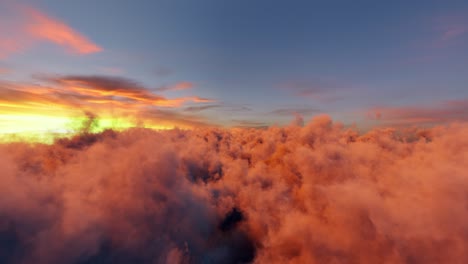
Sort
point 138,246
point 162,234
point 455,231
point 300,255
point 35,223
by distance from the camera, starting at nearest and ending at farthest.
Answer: point 35,223, point 455,231, point 138,246, point 162,234, point 300,255

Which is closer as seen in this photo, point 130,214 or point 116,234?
point 116,234

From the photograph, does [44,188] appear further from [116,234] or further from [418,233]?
[418,233]

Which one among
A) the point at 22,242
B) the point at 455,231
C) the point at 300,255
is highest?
the point at 22,242

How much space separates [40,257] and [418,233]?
655 ft

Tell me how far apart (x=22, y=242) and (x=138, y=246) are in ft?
184

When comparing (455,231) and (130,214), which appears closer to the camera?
(455,231)

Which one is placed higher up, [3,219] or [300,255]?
[3,219]

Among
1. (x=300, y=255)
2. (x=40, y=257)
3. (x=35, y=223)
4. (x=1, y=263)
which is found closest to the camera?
(x=1, y=263)

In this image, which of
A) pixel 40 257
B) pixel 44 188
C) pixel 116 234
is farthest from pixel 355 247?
pixel 44 188

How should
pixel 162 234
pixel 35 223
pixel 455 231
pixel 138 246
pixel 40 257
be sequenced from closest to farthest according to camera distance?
1. pixel 40 257
2. pixel 35 223
3. pixel 455 231
4. pixel 138 246
5. pixel 162 234

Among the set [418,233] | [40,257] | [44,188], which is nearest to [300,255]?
[418,233]

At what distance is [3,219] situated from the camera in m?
119

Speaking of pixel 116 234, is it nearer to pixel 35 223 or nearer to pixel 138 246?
pixel 138 246

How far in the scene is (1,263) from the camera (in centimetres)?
10231
